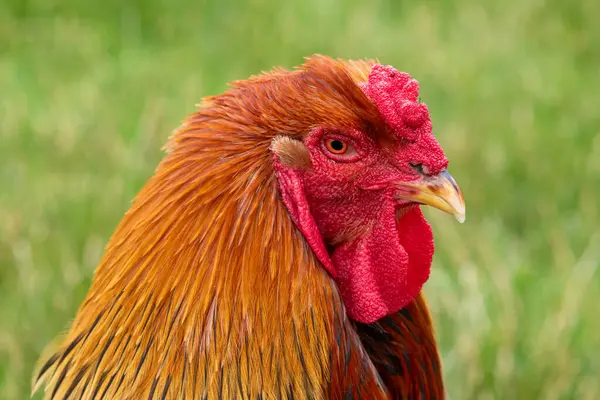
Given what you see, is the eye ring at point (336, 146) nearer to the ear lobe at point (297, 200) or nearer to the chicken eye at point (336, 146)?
the chicken eye at point (336, 146)

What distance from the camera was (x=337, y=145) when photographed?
2354 mm

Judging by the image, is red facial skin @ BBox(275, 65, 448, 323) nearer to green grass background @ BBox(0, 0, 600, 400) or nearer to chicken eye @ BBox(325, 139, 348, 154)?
chicken eye @ BBox(325, 139, 348, 154)

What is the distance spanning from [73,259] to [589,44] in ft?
15.4

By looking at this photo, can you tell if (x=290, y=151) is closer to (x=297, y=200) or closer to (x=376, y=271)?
(x=297, y=200)

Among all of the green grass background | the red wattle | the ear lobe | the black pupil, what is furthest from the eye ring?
the green grass background

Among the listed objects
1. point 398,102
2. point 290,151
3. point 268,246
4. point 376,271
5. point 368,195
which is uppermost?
point 398,102

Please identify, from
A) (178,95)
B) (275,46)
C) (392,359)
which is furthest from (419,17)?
(392,359)

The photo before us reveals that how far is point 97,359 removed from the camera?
2.38m

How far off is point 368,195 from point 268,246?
333 mm

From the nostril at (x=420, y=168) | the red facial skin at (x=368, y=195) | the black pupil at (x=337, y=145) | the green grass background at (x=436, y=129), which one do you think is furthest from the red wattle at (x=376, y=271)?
the green grass background at (x=436, y=129)

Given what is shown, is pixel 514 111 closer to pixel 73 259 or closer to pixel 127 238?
pixel 73 259

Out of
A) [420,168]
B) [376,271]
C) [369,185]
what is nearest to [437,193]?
[420,168]

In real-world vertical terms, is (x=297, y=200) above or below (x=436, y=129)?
below

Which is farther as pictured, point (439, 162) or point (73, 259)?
point (73, 259)
